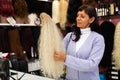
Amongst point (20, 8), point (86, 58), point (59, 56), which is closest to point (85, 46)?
point (86, 58)

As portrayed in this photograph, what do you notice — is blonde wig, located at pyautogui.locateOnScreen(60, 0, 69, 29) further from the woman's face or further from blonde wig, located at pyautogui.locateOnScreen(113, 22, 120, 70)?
the woman's face

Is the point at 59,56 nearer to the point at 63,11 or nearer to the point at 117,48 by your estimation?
the point at 117,48

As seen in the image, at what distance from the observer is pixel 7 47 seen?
279 cm

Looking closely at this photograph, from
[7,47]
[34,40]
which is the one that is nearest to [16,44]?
[7,47]

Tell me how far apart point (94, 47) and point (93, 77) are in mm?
224

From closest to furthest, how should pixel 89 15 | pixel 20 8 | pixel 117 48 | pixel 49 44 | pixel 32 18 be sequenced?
pixel 49 44, pixel 89 15, pixel 117 48, pixel 20 8, pixel 32 18

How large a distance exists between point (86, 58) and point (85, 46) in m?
0.09

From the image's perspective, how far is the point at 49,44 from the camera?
151 centimetres

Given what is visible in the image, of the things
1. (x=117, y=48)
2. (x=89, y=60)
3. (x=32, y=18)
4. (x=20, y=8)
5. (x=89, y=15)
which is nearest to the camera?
(x=89, y=60)

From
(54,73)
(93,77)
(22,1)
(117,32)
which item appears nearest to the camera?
(54,73)

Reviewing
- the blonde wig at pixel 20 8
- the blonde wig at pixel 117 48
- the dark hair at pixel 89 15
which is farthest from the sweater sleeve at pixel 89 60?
the blonde wig at pixel 20 8

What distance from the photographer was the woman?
1.68 m

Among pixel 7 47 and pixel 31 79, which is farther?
pixel 7 47

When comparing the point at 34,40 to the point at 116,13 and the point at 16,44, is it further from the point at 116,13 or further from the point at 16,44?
the point at 116,13
